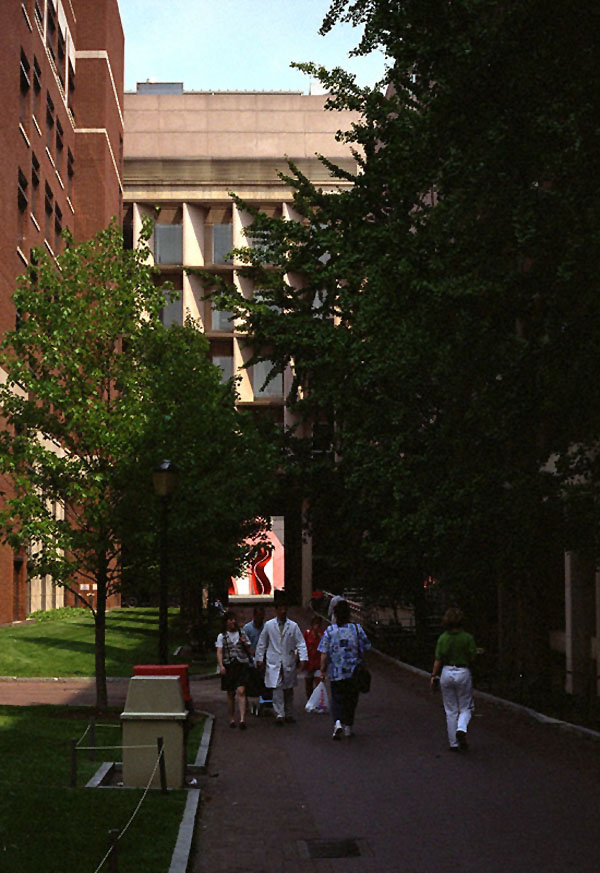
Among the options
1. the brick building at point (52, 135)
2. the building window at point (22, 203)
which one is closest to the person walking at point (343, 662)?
the brick building at point (52, 135)

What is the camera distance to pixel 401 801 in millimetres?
12914

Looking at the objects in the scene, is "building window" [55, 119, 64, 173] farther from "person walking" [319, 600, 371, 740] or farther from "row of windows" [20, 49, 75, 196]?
"person walking" [319, 600, 371, 740]

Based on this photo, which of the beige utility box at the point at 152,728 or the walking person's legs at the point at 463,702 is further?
the walking person's legs at the point at 463,702

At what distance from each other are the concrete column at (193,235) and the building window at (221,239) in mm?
882

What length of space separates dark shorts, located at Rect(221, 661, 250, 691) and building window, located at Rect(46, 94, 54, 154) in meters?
42.2

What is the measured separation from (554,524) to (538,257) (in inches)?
231

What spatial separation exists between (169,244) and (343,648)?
76972mm

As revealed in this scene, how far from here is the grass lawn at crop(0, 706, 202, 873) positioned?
32.0ft

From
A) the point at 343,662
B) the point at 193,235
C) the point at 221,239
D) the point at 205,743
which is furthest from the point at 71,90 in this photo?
the point at 205,743

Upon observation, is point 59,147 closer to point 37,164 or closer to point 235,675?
point 37,164

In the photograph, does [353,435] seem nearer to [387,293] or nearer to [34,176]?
[387,293]

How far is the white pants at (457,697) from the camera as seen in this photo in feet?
55.0

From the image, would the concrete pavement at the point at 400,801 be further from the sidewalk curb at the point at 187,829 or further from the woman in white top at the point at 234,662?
the woman in white top at the point at 234,662

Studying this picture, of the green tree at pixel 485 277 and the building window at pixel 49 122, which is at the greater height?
the building window at pixel 49 122
